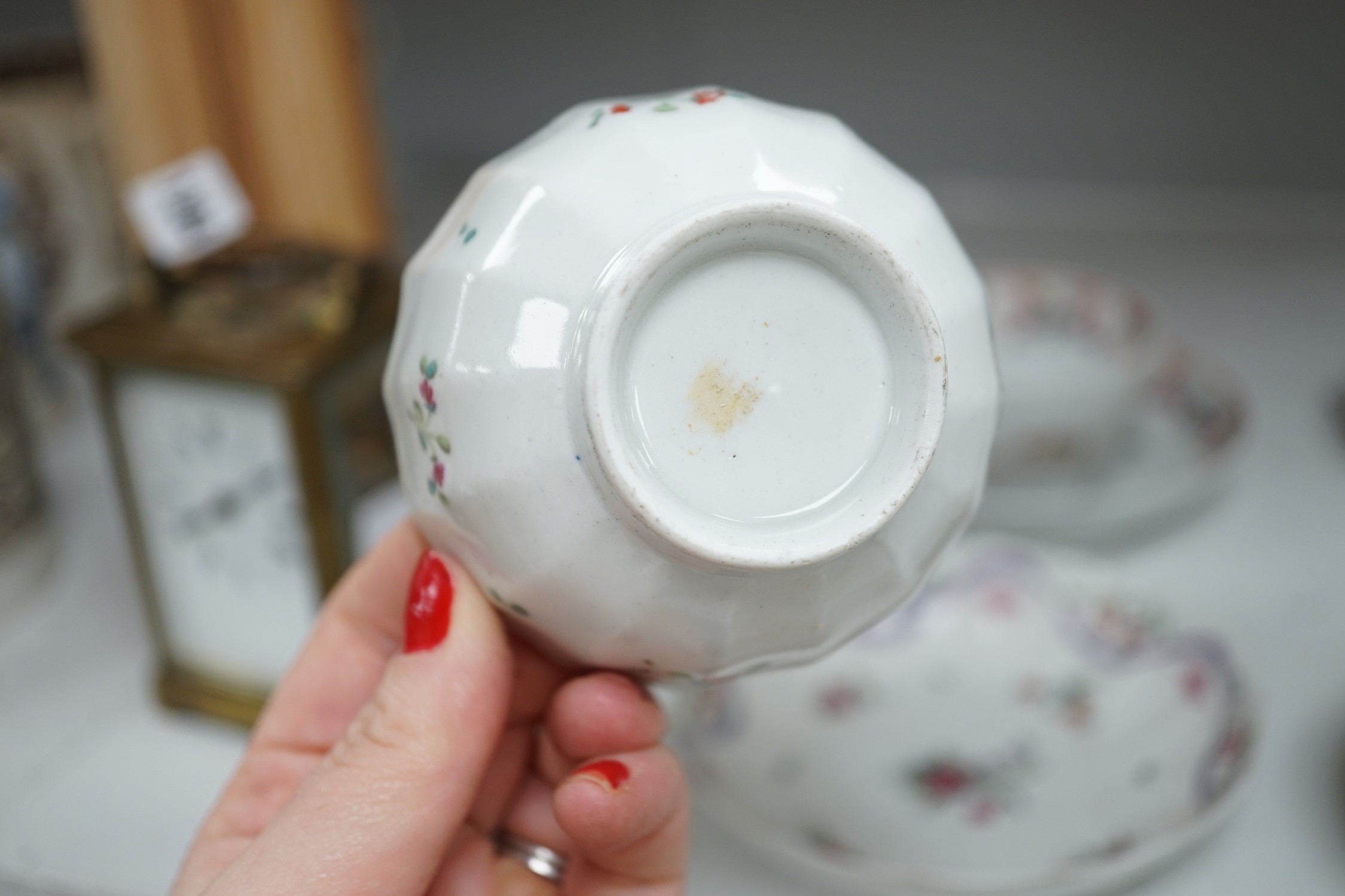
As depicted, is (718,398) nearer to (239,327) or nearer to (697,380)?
(697,380)

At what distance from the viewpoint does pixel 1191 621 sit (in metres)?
0.74

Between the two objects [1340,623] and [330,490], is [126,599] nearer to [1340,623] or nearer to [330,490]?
[330,490]

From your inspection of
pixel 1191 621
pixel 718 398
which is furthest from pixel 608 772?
pixel 1191 621

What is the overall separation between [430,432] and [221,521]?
395mm

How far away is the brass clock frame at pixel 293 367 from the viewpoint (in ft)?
2.08

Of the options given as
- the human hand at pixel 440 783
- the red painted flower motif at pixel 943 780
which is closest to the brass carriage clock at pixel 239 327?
the human hand at pixel 440 783

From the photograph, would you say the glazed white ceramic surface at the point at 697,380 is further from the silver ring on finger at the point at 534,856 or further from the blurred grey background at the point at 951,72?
the blurred grey background at the point at 951,72

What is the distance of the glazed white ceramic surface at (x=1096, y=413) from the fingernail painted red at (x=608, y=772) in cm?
41

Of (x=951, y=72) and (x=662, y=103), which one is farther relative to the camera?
(x=951, y=72)

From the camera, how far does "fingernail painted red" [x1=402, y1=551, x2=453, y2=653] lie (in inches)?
16.6

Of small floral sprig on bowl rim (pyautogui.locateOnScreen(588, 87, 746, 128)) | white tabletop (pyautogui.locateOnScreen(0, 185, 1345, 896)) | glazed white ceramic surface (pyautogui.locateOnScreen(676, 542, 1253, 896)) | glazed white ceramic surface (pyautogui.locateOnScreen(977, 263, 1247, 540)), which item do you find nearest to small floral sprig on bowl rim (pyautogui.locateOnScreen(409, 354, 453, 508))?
small floral sprig on bowl rim (pyautogui.locateOnScreen(588, 87, 746, 128))

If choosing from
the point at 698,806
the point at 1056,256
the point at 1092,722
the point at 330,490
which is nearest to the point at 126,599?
the point at 330,490

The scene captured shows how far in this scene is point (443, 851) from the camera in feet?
1.49

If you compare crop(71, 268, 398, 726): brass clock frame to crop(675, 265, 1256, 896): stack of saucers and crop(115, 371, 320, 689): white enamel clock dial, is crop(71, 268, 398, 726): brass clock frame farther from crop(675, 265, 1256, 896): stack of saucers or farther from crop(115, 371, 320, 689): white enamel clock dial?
crop(675, 265, 1256, 896): stack of saucers
